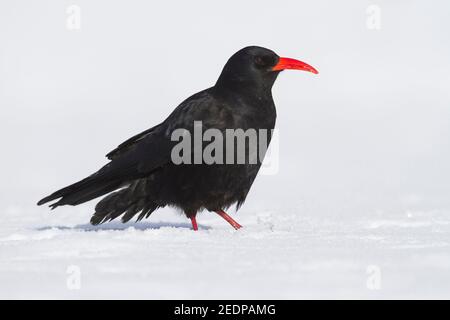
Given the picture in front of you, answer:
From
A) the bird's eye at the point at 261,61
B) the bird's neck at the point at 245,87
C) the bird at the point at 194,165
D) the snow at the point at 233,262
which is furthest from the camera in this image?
the bird's eye at the point at 261,61

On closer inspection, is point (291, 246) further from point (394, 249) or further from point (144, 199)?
point (144, 199)

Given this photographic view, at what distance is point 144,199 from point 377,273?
3.33 meters

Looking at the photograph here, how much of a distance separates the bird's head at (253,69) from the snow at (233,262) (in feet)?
4.41

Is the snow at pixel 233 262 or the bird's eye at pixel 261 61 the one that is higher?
the bird's eye at pixel 261 61

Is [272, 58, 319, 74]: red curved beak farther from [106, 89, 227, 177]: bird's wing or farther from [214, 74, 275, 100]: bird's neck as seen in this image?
[106, 89, 227, 177]: bird's wing

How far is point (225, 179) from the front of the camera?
7.14 m

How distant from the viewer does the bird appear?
7.20 m

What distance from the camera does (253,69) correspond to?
760 cm

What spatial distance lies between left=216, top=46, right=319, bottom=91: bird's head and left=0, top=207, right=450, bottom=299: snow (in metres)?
1.34

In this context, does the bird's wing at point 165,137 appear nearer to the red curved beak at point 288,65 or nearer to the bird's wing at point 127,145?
the bird's wing at point 127,145

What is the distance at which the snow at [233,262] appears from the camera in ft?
14.4

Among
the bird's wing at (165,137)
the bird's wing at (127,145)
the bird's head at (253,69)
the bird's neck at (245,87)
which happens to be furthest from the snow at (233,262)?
the bird's head at (253,69)

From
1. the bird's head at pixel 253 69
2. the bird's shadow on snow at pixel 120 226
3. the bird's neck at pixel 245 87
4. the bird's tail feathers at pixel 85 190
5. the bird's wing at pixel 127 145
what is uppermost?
the bird's head at pixel 253 69

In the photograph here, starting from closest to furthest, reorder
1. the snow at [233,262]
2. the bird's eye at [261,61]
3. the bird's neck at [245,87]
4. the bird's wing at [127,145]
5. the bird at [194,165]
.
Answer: the snow at [233,262] < the bird at [194,165] < the bird's neck at [245,87] < the bird's eye at [261,61] < the bird's wing at [127,145]
